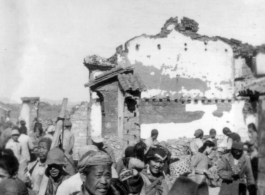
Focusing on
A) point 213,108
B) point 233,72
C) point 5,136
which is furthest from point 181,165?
point 233,72

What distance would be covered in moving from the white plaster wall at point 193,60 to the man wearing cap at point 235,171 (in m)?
22.6

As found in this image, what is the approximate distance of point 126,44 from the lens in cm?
2862


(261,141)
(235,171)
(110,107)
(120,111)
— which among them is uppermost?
(110,107)

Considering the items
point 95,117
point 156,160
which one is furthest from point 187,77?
point 156,160

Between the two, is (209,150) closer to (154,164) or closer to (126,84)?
(126,84)

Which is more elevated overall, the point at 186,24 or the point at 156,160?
the point at 186,24

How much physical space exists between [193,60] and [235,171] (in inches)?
963

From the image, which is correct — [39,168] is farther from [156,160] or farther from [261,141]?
[261,141]

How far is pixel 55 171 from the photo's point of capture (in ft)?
15.6

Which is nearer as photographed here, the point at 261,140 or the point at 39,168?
the point at 261,140

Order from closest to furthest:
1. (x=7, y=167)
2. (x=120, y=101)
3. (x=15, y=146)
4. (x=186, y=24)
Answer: (x=7, y=167), (x=15, y=146), (x=120, y=101), (x=186, y=24)

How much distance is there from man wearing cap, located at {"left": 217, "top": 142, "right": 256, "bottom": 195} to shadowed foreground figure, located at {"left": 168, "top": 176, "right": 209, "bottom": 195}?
4831 mm

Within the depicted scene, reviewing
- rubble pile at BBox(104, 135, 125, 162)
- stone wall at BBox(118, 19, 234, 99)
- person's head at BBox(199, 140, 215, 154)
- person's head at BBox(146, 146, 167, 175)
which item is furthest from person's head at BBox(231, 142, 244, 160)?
stone wall at BBox(118, 19, 234, 99)

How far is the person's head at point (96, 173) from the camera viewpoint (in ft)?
10.8
